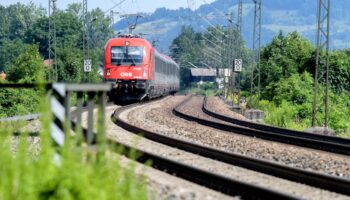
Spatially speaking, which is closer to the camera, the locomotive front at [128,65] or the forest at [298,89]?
the forest at [298,89]

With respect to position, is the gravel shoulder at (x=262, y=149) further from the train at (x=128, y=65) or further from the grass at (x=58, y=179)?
the train at (x=128, y=65)

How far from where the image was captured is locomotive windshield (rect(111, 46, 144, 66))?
115ft

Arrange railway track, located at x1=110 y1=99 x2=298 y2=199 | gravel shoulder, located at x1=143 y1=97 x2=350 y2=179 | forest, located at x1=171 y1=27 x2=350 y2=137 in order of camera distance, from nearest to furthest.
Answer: railway track, located at x1=110 y1=99 x2=298 y2=199 → gravel shoulder, located at x1=143 y1=97 x2=350 y2=179 → forest, located at x1=171 y1=27 x2=350 y2=137

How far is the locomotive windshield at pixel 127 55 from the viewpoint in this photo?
35062mm

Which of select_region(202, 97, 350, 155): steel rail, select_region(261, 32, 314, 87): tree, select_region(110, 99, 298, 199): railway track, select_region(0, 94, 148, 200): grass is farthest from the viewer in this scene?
select_region(261, 32, 314, 87): tree

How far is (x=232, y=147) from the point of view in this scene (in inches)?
656

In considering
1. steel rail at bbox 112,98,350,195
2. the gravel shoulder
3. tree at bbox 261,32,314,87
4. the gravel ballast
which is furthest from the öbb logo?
tree at bbox 261,32,314,87

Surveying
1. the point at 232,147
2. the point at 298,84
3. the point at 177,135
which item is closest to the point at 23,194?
the point at 232,147

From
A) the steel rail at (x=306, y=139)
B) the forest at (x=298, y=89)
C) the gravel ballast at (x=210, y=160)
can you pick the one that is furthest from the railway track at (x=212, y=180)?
the forest at (x=298, y=89)

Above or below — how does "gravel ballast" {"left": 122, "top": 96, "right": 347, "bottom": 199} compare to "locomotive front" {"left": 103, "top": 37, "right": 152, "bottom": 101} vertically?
below

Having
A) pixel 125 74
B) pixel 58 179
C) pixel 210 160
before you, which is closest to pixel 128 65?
pixel 125 74

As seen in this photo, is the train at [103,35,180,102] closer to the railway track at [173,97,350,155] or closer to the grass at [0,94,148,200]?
the railway track at [173,97,350,155]

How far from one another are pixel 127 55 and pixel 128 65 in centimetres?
49

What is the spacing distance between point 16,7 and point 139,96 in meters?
167
